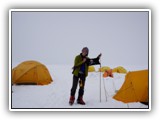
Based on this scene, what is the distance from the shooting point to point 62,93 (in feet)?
13.4

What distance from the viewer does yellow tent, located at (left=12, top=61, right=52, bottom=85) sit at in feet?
14.5

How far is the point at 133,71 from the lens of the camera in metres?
4.09

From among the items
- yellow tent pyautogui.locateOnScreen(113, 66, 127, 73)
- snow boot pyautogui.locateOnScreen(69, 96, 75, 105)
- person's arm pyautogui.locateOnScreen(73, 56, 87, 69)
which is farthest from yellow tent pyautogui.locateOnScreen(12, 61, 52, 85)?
yellow tent pyautogui.locateOnScreen(113, 66, 127, 73)

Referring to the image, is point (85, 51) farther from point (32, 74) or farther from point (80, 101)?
point (32, 74)

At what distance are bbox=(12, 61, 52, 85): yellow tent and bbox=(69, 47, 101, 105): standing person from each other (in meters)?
0.68

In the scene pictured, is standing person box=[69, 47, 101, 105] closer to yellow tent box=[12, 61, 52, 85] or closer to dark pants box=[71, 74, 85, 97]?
dark pants box=[71, 74, 85, 97]

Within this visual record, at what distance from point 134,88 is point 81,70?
84cm

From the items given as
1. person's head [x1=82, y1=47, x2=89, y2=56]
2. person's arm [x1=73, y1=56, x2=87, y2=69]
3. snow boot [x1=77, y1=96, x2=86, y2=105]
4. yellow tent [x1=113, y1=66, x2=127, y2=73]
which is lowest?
snow boot [x1=77, y1=96, x2=86, y2=105]

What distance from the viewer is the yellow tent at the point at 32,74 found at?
4.41m

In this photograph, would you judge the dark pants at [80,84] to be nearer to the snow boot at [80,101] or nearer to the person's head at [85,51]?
the snow boot at [80,101]
